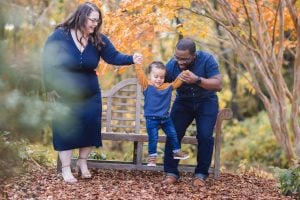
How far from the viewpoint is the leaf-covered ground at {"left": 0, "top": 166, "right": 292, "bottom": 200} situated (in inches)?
174

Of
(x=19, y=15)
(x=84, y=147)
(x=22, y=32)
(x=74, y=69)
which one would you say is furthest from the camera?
(x=84, y=147)

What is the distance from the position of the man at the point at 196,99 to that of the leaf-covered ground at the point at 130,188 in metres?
0.19

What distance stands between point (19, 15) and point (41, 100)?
0.24 m

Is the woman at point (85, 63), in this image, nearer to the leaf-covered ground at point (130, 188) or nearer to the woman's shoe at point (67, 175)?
the woman's shoe at point (67, 175)

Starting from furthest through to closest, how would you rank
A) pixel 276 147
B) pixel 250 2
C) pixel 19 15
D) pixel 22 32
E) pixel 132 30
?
pixel 276 147
pixel 250 2
pixel 132 30
pixel 22 32
pixel 19 15

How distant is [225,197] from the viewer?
15.1 ft

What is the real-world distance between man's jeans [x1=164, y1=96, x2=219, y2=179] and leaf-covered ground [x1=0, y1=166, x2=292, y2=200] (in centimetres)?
17

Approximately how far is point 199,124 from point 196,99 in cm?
21

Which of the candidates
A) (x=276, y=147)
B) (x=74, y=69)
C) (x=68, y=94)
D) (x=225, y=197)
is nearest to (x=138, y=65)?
(x=74, y=69)

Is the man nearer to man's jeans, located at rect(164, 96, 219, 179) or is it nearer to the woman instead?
man's jeans, located at rect(164, 96, 219, 179)

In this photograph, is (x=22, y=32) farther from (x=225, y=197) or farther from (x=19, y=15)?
(x=225, y=197)

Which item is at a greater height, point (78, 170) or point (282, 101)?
point (282, 101)

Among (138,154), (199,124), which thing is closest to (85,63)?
(199,124)

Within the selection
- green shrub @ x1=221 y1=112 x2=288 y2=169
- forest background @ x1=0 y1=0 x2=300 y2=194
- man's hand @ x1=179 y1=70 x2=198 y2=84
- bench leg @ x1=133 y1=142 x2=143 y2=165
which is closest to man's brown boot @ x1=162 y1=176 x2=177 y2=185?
bench leg @ x1=133 y1=142 x2=143 y2=165
